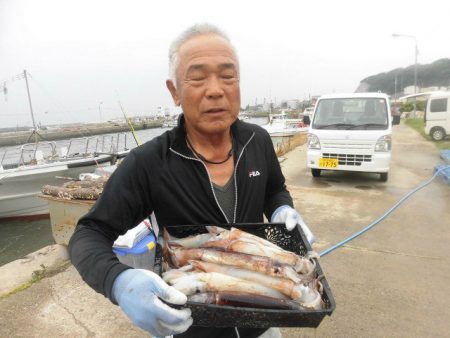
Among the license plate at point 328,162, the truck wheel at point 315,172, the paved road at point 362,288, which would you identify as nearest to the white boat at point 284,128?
the truck wheel at point 315,172

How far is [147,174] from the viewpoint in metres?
1.54

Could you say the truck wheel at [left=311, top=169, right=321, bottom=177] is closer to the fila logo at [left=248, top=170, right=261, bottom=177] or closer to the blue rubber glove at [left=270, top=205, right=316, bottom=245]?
the blue rubber glove at [left=270, top=205, right=316, bottom=245]

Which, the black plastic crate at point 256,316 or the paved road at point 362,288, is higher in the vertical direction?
the black plastic crate at point 256,316

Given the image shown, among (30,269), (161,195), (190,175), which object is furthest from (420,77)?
(161,195)

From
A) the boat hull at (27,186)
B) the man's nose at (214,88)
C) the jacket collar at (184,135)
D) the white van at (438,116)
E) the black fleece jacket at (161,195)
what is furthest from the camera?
the white van at (438,116)

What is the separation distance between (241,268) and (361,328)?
216 centimetres

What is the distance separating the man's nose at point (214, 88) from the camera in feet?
4.92

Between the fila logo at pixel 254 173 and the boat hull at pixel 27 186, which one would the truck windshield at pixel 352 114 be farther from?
the boat hull at pixel 27 186

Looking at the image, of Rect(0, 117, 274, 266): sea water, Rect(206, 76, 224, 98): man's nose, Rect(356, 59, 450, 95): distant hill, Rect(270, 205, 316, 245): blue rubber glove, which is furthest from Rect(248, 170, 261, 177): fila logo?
Rect(356, 59, 450, 95): distant hill

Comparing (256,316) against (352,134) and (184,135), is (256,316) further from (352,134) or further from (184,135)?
(352,134)

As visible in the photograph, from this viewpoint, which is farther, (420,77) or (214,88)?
(420,77)

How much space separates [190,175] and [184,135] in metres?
0.25

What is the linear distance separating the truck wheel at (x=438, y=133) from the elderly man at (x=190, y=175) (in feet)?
58.9

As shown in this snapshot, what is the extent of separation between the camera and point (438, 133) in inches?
635
